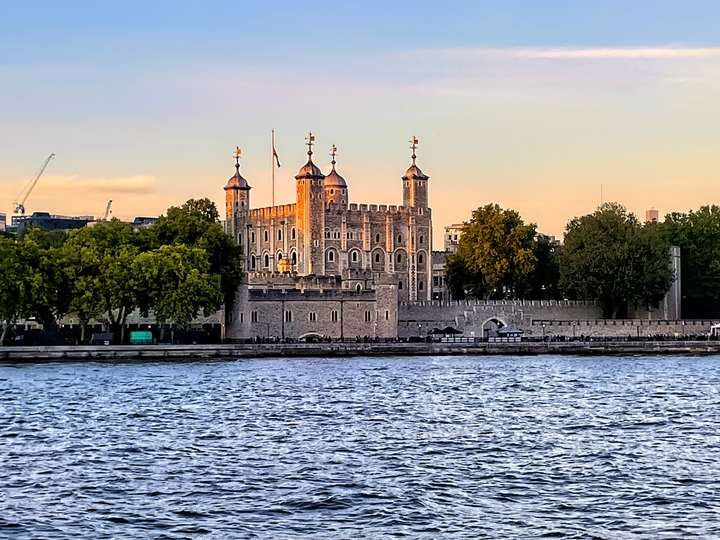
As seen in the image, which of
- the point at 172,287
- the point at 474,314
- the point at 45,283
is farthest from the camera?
the point at 474,314

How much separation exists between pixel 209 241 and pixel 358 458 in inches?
1967

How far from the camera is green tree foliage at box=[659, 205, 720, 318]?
98938 mm

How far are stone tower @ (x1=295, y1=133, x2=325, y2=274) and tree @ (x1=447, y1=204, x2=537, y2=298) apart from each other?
1049cm

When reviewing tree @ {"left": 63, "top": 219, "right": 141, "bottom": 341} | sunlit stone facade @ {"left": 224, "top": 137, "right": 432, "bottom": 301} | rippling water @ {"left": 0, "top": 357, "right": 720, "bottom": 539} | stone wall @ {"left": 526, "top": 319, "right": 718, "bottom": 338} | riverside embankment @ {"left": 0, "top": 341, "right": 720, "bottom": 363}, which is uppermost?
sunlit stone facade @ {"left": 224, "top": 137, "right": 432, "bottom": 301}

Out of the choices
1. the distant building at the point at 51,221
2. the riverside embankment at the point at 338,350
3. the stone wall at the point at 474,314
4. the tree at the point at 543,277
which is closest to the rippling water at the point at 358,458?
the riverside embankment at the point at 338,350

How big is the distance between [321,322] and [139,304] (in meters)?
12.1

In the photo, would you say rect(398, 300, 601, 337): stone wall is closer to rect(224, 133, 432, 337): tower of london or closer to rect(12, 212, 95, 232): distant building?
rect(224, 133, 432, 337): tower of london

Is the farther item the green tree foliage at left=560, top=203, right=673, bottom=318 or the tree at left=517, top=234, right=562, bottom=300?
the tree at left=517, top=234, right=562, bottom=300

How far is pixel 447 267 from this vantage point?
103812 mm

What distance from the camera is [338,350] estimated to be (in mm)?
77750

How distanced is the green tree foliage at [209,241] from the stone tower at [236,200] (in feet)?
90.7

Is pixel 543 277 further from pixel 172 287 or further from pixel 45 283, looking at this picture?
pixel 45 283

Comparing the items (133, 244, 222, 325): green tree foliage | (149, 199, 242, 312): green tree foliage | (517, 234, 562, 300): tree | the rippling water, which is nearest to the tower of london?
(517, 234, 562, 300): tree

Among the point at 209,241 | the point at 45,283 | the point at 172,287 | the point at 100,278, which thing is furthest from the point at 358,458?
the point at 209,241
